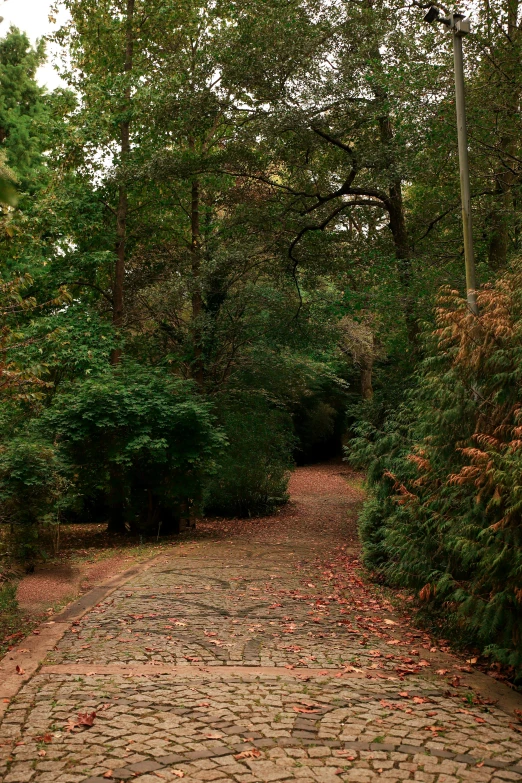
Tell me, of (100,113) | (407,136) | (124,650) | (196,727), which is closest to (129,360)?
(100,113)

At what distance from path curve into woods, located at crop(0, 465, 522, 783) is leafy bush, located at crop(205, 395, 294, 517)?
10033mm

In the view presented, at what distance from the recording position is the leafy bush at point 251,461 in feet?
64.2

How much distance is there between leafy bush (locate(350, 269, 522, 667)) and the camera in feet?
18.1

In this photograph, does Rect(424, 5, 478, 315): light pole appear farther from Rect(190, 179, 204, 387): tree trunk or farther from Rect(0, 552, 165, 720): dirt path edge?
Rect(190, 179, 204, 387): tree trunk

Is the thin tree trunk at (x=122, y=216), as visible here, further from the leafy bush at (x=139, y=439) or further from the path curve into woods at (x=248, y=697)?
the path curve into woods at (x=248, y=697)

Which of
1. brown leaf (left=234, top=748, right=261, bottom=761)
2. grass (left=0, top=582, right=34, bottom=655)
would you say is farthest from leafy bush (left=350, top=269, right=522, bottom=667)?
grass (left=0, top=582, right=34, bottom=655)

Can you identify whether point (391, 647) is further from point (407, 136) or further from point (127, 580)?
point (407, 136)

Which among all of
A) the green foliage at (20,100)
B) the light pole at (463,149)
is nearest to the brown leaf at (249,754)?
the light pole at (463,149)

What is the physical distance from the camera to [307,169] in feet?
51.3

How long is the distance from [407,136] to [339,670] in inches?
370

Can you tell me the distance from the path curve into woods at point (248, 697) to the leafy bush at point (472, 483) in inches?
23.4

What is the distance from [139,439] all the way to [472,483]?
8672 millimetres

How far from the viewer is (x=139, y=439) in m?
13.7

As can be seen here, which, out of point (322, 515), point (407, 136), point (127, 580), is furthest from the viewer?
point (322, 515)
